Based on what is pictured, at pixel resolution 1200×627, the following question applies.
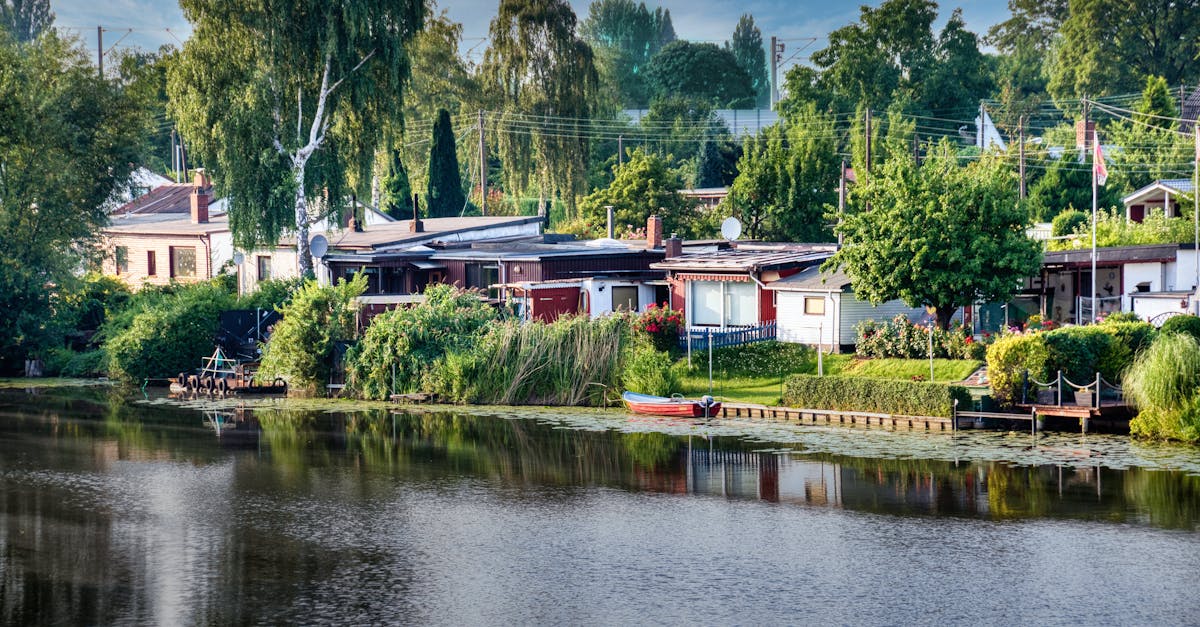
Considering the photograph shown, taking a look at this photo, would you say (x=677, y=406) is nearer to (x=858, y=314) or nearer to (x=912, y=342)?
(x=912, y=342)

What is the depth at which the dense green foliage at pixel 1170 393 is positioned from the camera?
3966 centimetres

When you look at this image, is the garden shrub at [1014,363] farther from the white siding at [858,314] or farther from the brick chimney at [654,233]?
the brick chimney at [654,233]

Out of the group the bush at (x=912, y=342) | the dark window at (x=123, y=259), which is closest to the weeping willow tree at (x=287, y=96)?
the dark window at (x=123, y=259)

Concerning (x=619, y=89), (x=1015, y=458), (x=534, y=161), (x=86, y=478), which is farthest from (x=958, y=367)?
(x=619, y=89)

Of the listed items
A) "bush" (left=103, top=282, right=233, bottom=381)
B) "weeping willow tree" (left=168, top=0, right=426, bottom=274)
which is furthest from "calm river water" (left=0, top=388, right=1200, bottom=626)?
"weeping willow tree" (left=168, top=0, right=426, bottom=274)

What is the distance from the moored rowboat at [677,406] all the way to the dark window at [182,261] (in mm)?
39284

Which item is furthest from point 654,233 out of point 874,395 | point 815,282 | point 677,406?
point 874,395

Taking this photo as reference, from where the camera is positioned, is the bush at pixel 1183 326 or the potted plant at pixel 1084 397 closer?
the potted plant at pixel 1084 397

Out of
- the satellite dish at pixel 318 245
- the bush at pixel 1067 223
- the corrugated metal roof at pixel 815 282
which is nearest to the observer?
the corrugated metal roof at pixel 815 282

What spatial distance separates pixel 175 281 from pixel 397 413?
2808 cm

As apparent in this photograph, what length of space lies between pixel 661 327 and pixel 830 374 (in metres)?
7.14

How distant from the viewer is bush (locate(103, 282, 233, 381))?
195 feet

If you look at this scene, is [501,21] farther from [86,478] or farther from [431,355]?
[86,478]

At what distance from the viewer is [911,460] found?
126 feet
